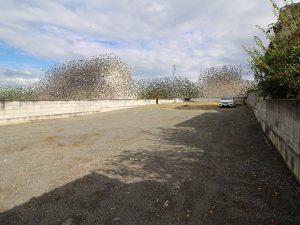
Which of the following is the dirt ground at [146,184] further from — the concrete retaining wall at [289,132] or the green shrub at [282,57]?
the green shrub at [282,57]

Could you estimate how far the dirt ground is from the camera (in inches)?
209

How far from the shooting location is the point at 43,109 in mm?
21625

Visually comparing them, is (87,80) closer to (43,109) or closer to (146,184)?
(43,109)

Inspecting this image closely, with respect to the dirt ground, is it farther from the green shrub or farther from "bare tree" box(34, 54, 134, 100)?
"bare tree" box(34, 54, 134, 100)

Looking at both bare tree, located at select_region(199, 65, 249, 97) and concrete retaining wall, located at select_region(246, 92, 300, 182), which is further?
bare tree, located at select_region(199, 65, 249, 97)

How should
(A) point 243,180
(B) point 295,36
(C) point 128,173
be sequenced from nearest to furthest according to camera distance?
1. (A) point 243,180
2. (C) point 128,173
3. (B) point 295,36

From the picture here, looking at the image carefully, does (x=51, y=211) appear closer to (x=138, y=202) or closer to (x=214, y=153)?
(x=138, y=202)

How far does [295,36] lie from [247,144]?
3.98 meters

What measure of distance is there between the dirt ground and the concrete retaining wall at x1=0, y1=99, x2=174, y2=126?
694 centimetres

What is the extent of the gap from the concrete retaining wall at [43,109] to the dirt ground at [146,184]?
694 cm

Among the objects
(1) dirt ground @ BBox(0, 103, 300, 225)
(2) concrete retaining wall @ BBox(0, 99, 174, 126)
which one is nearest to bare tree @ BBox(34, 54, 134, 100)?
(2) concrete retaining wall @ BBox(0, 99, 174, 126)

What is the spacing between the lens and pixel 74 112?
25.5m

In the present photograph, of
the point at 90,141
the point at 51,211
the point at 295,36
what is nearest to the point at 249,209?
the point at 51,211

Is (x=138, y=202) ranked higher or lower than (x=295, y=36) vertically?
lower
